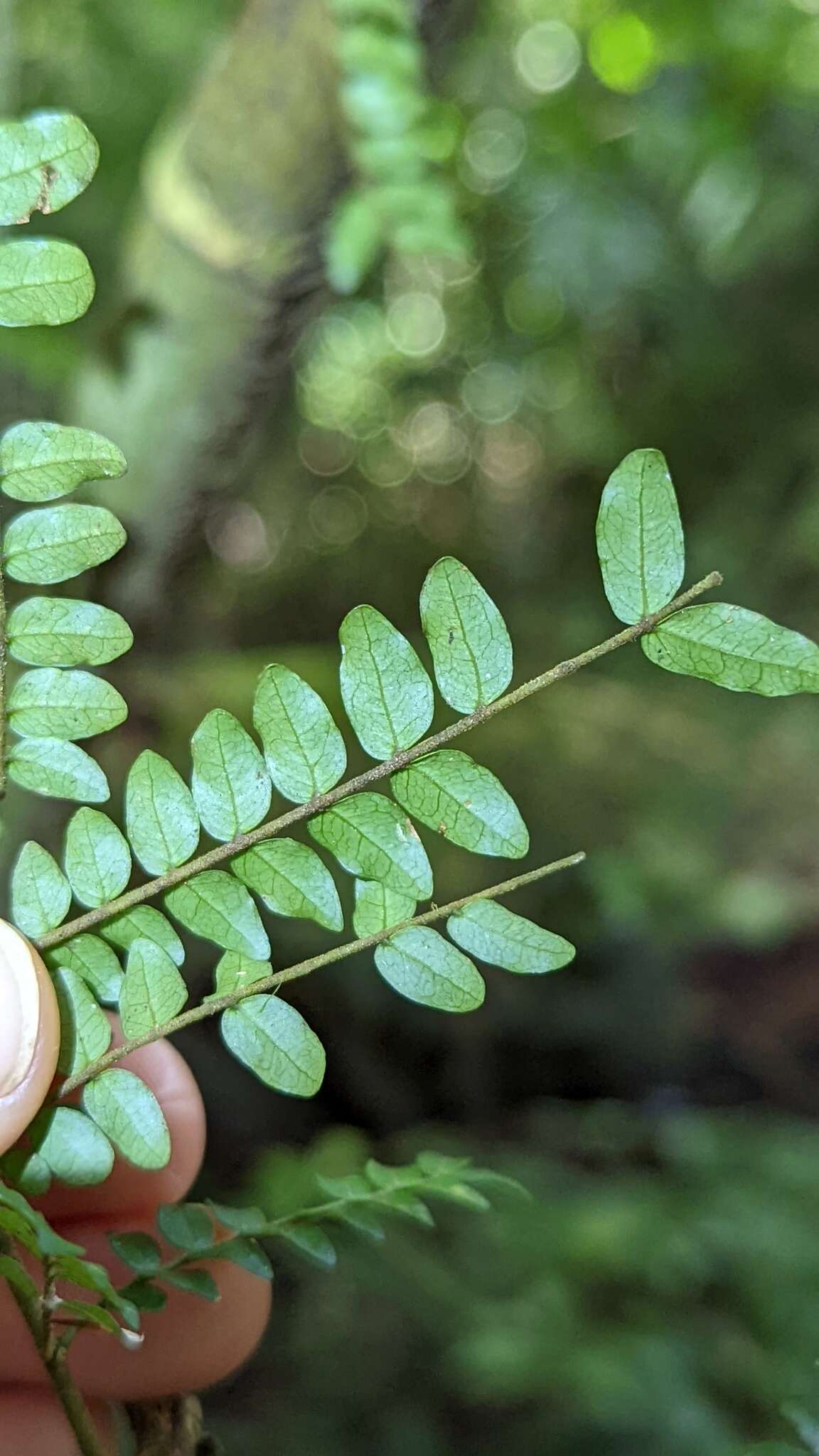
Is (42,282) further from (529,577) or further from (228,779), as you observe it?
(529,577)

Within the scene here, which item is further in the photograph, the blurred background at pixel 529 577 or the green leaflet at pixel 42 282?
the blurred background at pixel 529 577

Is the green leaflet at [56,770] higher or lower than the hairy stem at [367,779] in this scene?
higher

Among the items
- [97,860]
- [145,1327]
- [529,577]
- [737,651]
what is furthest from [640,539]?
[529,577]

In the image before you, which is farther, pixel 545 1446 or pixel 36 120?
pixel 545 1446

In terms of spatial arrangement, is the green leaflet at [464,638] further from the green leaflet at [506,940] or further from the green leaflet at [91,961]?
the green leaflet at [91,961]

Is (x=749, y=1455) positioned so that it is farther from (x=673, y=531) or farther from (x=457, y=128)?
(x=457, y=128)

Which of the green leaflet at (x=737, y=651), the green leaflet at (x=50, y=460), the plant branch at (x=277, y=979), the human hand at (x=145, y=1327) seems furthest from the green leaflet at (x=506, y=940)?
the human hand at (x=145, y=1327)

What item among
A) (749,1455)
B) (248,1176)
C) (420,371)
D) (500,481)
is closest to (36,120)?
(749,1455)
